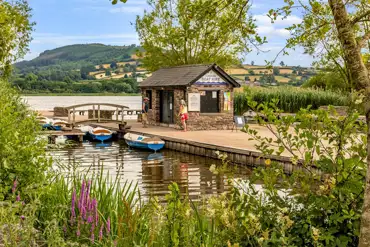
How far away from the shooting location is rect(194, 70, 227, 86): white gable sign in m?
33.9

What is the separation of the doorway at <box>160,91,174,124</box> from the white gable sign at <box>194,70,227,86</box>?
9.14ft

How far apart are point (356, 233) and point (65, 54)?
186 metres

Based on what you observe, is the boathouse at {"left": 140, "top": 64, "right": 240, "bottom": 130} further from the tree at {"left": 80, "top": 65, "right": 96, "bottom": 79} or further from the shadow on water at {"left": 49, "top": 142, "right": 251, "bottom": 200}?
the tree at {"left": 80, "top": 65, "right": 96, "bottom": 79}

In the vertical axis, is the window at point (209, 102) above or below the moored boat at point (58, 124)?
above

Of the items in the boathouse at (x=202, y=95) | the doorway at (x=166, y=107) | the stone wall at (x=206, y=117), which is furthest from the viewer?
the doorway at (x=166, y=107)

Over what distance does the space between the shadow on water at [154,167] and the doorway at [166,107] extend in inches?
197

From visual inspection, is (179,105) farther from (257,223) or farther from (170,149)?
(257,223)

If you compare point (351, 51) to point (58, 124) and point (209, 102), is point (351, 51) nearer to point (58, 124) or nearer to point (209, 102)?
point (209, 102)

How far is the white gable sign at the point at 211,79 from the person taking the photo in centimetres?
3391

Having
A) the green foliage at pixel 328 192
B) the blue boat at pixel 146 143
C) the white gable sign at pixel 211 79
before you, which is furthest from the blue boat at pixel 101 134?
the green foliage at pixel 328 192

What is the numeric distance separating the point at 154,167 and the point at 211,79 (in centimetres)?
1151

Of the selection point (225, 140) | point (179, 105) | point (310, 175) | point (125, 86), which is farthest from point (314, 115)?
point (125, 86)

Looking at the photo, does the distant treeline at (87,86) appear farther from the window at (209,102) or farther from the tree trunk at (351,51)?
the tree trunk at (351,51)

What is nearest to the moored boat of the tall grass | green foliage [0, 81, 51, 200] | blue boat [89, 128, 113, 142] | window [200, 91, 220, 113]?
blue boat [89, 128, 113, 142]
